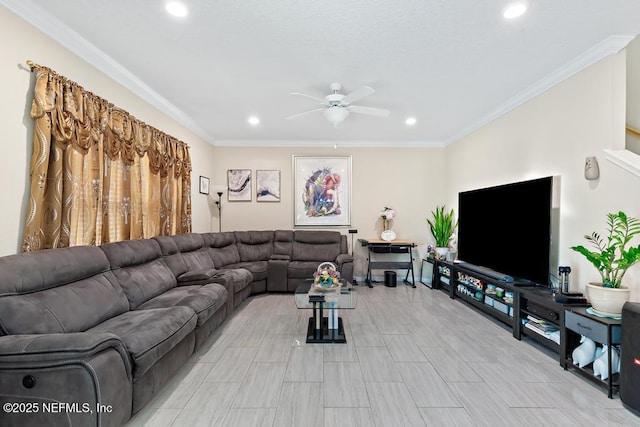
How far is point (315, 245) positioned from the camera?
5555mm

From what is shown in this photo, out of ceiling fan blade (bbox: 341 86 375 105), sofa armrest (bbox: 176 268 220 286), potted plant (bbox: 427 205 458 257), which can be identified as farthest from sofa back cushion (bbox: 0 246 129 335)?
potted plant (bbox: 427 205 458 257)

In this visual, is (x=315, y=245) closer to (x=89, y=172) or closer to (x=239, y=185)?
(x=239, y=185)

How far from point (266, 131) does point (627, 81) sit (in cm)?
444

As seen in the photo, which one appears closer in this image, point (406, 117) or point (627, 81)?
point (627, 81)

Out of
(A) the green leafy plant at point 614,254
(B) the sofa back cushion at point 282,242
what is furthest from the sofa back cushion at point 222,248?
(A) the green leafy plant at point 614,254

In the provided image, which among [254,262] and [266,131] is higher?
[266,131]

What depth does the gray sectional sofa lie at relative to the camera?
1435 mm

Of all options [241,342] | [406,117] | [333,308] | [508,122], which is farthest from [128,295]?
[508,122]

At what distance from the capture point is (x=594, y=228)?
104 inches

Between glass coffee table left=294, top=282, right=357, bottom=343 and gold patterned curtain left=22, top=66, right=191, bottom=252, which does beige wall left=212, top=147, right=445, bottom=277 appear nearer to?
gold patterned curtain left=22, top=66, right=191, bottom=252

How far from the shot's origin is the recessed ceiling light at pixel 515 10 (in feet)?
6.68

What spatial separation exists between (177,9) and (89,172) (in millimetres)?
1557

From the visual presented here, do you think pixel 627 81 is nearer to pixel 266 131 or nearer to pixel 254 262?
pixel 266 131

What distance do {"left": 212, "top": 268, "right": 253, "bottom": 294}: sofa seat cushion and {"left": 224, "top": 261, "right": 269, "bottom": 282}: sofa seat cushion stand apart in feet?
1.60
